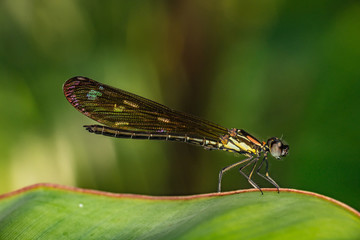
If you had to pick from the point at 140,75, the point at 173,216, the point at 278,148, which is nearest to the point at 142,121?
the point at 140,75

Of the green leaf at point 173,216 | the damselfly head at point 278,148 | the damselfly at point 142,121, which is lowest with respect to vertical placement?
the green leaf at point 173,216

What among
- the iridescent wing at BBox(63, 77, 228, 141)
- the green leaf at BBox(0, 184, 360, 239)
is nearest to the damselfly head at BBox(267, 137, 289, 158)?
the iridescent wing at BBox(63, 77, 228, 141)

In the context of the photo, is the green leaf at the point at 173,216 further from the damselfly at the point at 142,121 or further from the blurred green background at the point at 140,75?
the blurred green background at the point at 140,75

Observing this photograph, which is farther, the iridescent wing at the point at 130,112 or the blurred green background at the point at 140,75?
the blurred green background at the point at 140,75

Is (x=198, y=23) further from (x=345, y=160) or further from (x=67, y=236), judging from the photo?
(x=67, y=236)

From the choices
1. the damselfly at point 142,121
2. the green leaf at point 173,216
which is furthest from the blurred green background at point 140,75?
the green leaf at point 173,216
